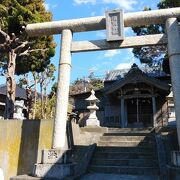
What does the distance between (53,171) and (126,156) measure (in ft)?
9.99

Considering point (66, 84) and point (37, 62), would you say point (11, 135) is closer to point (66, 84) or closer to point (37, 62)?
point (66, 84)

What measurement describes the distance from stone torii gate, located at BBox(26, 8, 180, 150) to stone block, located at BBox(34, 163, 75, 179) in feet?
2.10

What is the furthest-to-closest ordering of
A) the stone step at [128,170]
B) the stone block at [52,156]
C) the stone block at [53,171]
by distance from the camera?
1. the stone step at [128,170]
2. the stone block at [52,156]
3. the stone block at [53,171]

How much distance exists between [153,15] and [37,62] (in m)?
10.6

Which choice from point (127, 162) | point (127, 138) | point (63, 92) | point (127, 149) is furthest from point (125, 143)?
point (63, 92)

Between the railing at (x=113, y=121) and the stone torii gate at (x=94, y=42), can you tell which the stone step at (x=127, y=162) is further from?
the railing at (x=113, y=121)

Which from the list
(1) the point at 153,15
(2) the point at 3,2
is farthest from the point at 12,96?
(1) the point at 153,15

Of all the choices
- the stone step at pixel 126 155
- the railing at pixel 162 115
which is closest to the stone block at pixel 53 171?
the stone step at pixel 126 155

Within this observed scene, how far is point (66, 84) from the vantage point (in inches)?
363

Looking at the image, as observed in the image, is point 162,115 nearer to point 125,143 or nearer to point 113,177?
point 125,143

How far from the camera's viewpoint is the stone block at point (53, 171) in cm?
819

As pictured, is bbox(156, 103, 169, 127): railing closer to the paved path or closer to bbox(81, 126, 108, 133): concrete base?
bbox(81, 126, 108, 133): concrete base

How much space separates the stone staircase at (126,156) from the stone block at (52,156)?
1.53 m

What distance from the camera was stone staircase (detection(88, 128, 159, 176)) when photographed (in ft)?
30.3
